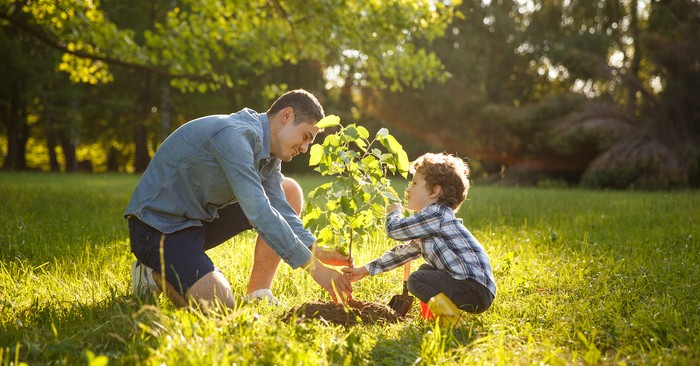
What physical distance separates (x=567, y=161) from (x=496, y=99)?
824cm

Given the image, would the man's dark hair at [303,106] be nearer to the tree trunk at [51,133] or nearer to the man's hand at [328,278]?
the man's hand at [328,278]

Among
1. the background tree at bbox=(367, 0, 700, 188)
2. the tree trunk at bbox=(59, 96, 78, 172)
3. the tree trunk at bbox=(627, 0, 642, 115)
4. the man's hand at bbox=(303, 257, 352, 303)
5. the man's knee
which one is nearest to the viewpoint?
the man's hand at bbox=(303, 257, 352, 303)

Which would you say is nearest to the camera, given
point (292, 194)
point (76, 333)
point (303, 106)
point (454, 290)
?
point (76, 333)

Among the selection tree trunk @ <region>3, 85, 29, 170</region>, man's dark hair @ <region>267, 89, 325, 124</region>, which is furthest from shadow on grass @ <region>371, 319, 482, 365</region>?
tree trunk @ <region>3, 85, 29, 170</region>

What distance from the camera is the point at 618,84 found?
14.6m

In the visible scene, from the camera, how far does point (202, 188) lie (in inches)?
131

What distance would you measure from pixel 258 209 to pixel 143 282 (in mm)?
1092

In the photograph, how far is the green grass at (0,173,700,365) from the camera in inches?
95.7

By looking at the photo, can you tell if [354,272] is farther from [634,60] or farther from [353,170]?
[634,60]

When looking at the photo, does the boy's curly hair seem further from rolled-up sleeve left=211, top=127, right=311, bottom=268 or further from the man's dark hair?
rolled-up sleeve left=211, top=127, right=311, bottom=268

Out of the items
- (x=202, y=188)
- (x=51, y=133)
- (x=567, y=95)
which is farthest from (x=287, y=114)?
(x=51, y=133)

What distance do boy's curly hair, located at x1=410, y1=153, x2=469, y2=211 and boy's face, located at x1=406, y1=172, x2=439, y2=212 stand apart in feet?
0.09

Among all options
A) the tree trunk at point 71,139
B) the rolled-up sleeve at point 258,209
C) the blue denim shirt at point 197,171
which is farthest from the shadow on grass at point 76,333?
the tree trunk at point 71,139

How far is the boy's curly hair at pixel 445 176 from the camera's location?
3287 millimetres
